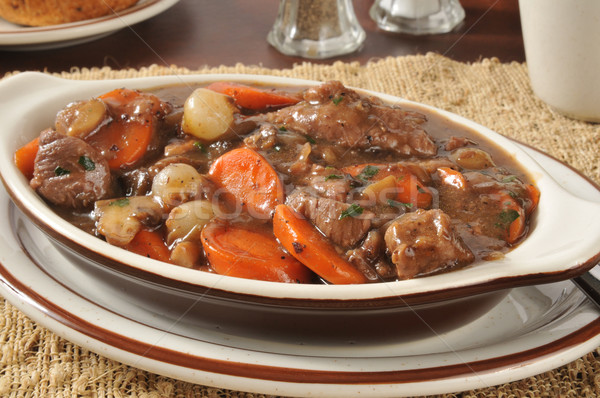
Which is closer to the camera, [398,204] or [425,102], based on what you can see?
[398,204]

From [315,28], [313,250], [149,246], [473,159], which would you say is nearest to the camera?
[313,250]

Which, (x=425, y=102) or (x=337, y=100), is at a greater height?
(x=337, y=100)

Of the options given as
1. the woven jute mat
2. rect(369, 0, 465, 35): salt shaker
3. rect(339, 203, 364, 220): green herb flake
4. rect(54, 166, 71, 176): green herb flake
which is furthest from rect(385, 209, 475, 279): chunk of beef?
rect(369, 0, 465, 35): salt shaker

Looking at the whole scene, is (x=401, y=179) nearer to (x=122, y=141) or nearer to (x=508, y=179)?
(x=508, y=179)

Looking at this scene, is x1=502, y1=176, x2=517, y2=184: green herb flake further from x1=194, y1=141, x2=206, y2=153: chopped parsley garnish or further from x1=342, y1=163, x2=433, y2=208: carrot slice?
x1=194, y1=141, x2=206, y2=153: chopped parsley garnish

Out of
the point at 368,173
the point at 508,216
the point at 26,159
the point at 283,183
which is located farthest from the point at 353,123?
the point at 26,159

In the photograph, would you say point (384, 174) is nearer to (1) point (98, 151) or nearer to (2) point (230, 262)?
(2) point (230, 262)

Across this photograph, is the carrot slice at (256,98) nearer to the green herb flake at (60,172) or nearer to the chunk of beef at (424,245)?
the green herb flake at (60,172)
